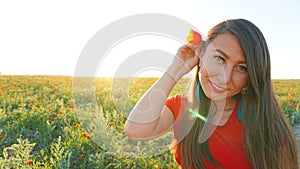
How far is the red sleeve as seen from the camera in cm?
209

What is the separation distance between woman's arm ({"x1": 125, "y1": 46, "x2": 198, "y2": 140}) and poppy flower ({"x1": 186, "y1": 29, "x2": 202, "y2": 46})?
56 millimetres

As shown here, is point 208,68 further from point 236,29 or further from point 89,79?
point 89,79

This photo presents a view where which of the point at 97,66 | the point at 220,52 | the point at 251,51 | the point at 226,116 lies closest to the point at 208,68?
the point at 220,52

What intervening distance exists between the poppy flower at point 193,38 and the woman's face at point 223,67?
8cm

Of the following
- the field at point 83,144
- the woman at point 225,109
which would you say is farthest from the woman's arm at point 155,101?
the field at point 83,144

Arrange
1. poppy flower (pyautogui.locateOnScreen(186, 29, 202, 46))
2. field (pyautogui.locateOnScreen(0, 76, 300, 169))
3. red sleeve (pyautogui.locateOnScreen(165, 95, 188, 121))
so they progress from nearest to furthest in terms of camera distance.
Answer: poppy flower (pyautogui.locateOnScreen(186, 29, 202, 46)), red sleeve (pyautogui.locateOnScreen(165, 95, 188, 121)), field (pyautogui.locateOnScreen(0, 76, 300, 169))

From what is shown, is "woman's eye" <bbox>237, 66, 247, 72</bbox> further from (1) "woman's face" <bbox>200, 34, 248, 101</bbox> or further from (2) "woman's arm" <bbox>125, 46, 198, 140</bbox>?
(2) "woman's arm" <bbox>125, 46, 198, 140</bbox>

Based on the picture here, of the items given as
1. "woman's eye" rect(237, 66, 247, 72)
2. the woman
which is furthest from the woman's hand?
"woman's eye" rect(237, 66, 247, 72)

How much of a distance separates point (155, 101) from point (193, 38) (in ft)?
1.35

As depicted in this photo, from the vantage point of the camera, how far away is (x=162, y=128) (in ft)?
6.79

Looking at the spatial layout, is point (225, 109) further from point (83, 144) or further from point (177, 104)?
point (83, 144)

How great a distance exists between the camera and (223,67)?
1918 mm

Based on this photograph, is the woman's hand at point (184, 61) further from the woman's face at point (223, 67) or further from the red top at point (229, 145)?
the red top at point (229, 145)

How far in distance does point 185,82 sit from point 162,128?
323 mm
